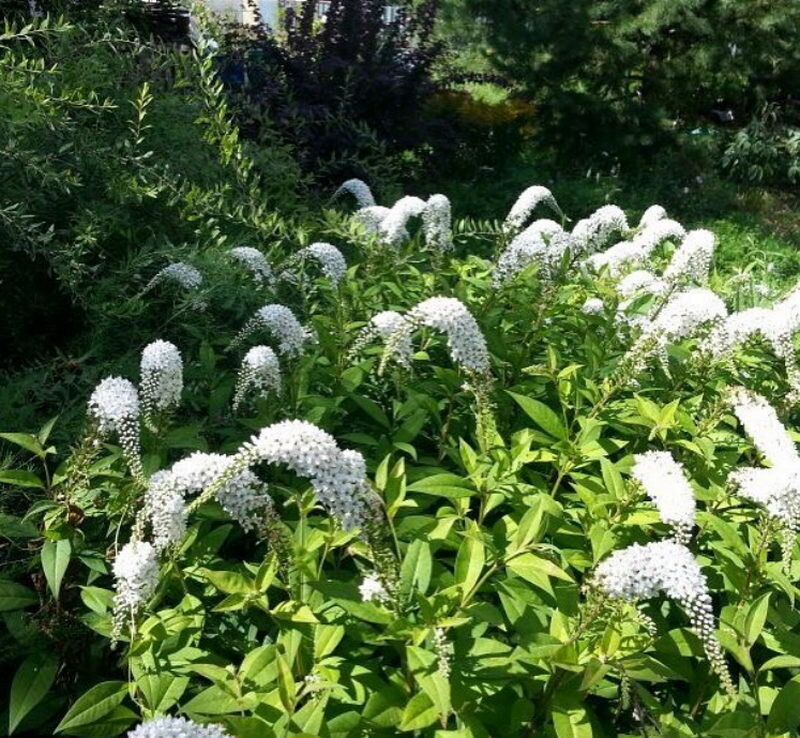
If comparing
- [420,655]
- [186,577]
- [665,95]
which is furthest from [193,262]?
[665,95]

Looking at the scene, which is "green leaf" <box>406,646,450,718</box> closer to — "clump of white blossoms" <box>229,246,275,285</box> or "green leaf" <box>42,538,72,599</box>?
"green leaf" <box>42,538,72,599</box>

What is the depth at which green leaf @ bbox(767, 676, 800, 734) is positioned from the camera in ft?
5.64

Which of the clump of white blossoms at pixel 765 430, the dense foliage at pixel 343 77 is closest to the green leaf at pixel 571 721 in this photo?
the clump of white blossoms at pixel 765 430

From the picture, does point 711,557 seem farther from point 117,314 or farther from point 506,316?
point 117,314

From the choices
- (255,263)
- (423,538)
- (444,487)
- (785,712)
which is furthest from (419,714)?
(255,263)

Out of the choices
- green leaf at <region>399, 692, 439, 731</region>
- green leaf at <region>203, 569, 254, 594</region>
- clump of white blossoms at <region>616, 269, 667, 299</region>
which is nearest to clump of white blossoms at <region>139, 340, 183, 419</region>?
green leaf at <region>203, 569, 254, 594</region>

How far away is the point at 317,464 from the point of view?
1.47 metres

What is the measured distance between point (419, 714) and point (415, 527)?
0.47m

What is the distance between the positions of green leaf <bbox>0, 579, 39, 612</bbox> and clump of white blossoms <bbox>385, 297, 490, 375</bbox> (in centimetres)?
92

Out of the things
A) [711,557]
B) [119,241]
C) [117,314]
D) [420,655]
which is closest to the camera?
[420,655]

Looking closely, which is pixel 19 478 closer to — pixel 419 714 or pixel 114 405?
pixel 114 405

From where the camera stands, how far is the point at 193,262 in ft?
9.29

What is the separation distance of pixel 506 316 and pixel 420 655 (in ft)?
5.34

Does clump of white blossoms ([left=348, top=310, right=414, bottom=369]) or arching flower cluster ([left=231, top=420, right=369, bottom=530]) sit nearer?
arching flower cluster ([left=231, top=420, right=369, bottom=530])
